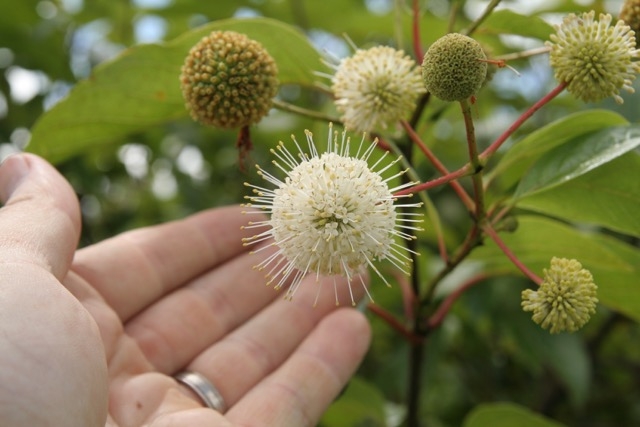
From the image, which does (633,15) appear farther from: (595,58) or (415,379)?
(415,379)

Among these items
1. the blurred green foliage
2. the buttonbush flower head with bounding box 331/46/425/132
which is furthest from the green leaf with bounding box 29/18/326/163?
the buttonbush flower head with bounding box 331/46/425/132

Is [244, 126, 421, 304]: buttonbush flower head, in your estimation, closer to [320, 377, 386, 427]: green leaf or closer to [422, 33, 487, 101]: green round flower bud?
[422, 33, 487, 101]: green round flower bud

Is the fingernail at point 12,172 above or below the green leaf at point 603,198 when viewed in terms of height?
below

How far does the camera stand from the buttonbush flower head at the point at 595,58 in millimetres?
1677

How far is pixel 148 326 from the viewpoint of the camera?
2.44 metres

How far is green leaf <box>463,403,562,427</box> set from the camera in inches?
98.9

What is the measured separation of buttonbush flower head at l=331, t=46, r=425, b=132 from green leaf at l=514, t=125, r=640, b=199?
1.29 feet

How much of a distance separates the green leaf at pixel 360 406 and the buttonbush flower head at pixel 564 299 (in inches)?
51.4

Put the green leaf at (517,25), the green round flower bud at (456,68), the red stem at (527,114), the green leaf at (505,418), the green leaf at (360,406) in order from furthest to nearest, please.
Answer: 1. the green leaf at (360,406)
2. the green leaf at (505,418)
3. the green leaf at (517,25)
4. the red stem at (527,114)
5. the green round flower bud at (456,68)

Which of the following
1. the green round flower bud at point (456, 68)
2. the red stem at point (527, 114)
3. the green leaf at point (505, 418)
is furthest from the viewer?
the green leaf at point (505, 418)

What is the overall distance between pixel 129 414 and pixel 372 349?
6.83 feet

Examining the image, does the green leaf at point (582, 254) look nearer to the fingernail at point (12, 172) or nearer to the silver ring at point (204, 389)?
the silver ring at point (204, 389)

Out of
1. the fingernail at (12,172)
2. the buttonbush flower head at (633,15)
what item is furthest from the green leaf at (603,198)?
the fingernail at (12,172)

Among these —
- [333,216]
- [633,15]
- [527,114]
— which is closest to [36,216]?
[333,216]
